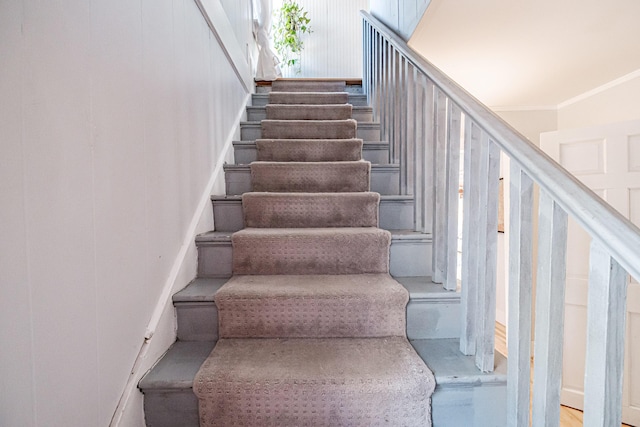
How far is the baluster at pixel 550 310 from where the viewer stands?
0.73 metres

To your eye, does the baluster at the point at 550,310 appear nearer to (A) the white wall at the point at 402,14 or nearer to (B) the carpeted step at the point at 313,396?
(B) the carpeted step at the point at 313,396

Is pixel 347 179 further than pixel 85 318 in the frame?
Yes

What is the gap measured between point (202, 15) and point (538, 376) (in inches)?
69.2

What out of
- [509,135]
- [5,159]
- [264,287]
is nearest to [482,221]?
[509,135]

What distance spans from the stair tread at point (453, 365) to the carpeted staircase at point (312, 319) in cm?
5

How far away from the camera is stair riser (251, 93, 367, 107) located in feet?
9.35

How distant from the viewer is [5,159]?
547 millimetres

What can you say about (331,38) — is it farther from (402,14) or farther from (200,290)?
(200,290)

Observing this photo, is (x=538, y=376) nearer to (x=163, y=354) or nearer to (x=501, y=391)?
(x=501, y=391)

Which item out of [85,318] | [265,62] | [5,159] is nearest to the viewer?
[5,159]

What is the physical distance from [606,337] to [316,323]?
81cm

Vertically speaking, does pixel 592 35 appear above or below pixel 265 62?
below

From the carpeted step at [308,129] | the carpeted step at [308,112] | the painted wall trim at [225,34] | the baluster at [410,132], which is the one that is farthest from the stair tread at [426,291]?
the carpeted step at [308,112]

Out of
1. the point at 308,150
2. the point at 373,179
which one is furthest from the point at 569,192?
the point at 308,150
